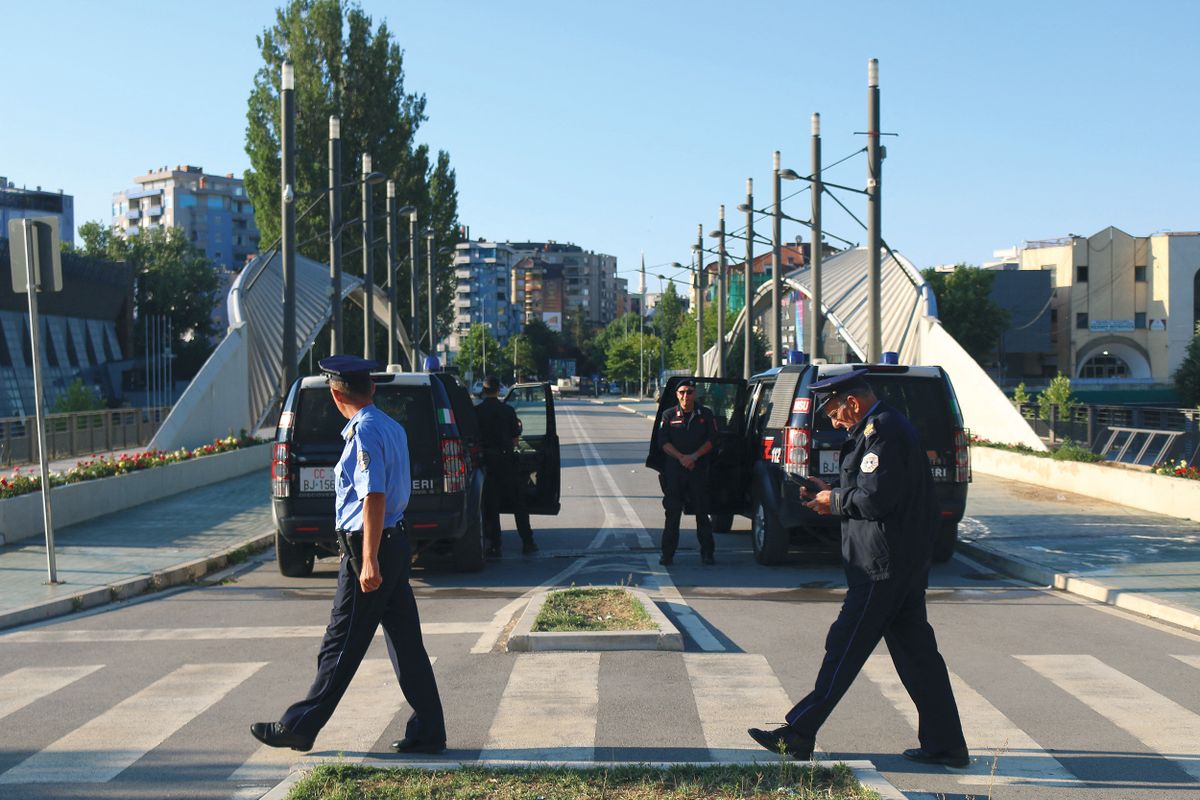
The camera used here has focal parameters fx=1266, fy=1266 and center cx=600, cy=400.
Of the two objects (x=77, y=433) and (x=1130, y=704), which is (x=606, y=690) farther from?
(x=77, y=433)

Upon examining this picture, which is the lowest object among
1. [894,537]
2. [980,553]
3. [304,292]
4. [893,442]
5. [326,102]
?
[980,553]

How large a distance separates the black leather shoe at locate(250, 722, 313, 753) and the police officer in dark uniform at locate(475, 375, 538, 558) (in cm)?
777

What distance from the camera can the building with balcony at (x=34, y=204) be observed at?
110 m

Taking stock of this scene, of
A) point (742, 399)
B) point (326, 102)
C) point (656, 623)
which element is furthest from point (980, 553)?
point (326, 102)

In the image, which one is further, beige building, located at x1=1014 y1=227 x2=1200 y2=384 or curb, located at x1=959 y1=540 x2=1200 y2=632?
beige building, located at x1=1014 y1=227 x2=1200 y2=384

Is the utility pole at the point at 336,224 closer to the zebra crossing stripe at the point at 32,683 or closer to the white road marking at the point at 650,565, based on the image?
the white road marking at the point at 650,565

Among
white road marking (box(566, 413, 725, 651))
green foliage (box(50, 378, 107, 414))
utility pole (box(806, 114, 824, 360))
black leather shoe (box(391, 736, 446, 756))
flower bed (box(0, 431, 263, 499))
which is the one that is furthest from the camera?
green foliage (box(50, 378, 107, 414))

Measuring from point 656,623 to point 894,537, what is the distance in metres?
3.35

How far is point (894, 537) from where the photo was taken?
5645mm

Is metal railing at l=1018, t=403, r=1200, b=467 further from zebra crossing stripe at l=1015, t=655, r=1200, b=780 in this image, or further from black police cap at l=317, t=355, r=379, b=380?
black police cap at l=317, t=355, r=379, b=380

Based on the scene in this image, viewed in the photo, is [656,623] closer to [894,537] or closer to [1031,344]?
[894,537]

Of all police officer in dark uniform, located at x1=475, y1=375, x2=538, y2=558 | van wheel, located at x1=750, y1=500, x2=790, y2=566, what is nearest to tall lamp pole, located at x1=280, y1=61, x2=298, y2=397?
police officer in dark uniform, located at x1=475, y1=375, x2=538, y2=558

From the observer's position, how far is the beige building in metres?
102

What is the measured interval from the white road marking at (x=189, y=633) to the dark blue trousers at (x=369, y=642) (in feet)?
10.6
